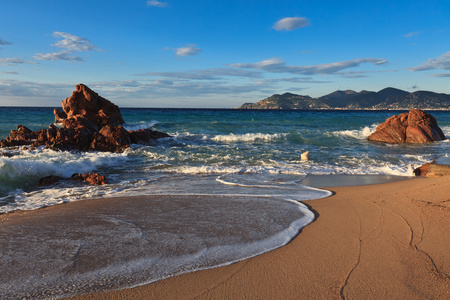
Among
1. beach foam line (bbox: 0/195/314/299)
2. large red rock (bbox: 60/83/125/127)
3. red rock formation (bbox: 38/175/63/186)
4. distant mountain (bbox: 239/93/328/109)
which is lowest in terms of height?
red rock formation (bbox: 38/175/63/186)

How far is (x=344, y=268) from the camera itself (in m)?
2.87

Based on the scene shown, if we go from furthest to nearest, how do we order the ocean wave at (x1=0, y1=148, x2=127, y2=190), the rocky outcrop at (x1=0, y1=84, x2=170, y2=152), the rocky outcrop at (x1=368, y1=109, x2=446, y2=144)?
the rocky outcrop at (x1=368, y1=109, x2=446, y2=144) < the rocky outcrop at (x1=0, y1=84, x2=170, y2=152) < the ocean wave at (x1=0, y1=148, x2=127, y2=190)

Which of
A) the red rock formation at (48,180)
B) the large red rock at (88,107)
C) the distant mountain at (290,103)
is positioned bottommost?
the red rock formation at (48,180)

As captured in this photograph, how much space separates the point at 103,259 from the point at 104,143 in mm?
12339

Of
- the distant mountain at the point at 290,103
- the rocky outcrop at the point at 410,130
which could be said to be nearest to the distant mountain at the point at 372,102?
the distant mountain at the point at 290,103

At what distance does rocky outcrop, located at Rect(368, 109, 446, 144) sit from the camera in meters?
18.9

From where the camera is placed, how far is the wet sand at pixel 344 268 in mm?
2482

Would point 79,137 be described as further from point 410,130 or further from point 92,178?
point 410,130

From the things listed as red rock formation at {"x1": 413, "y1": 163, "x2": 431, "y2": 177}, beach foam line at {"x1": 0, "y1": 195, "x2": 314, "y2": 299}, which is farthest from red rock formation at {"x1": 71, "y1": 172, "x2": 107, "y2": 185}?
red rock formation at {"x1": 413, "y1": 163, "x2": 431, "y2": 177}

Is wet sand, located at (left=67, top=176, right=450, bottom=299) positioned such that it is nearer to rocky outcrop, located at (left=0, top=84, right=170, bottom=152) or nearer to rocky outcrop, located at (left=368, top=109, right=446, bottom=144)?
rocky outcrop, located at (left=0, top=84, right=170, bottom=152)

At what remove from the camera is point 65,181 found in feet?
25.5

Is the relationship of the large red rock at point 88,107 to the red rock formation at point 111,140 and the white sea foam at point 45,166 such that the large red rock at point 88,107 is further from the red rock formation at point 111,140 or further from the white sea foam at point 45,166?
the white sea foam at point 45,166

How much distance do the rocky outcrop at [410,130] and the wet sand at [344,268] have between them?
16.7 metres

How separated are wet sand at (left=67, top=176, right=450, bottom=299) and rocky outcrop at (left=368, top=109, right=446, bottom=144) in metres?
16.7
